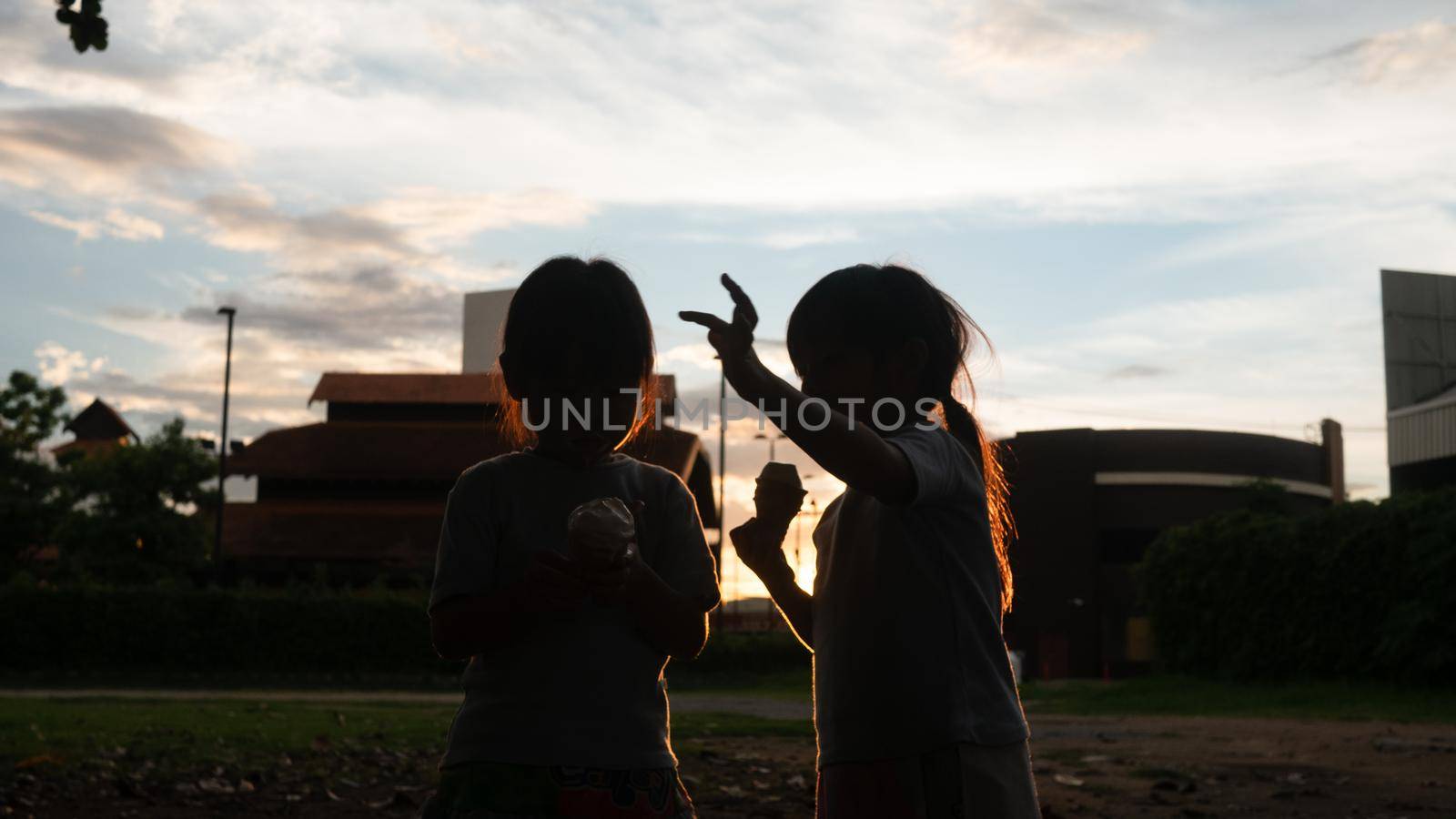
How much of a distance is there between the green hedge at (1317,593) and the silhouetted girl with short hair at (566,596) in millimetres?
17650

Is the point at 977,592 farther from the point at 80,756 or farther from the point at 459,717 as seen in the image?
the point at 80,756

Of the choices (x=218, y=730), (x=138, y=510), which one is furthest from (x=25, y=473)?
(x=218, y=730)

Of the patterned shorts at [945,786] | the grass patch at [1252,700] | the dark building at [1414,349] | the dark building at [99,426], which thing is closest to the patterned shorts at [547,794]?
the patterned shorts at [945,786]

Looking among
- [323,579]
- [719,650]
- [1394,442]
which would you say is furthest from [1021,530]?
[323,579]

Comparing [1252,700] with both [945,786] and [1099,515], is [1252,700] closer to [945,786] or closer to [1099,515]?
[945,786]

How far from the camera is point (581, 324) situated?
7.66 ft

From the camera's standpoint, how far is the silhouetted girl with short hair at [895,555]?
210cm

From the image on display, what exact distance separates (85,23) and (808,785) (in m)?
5.11

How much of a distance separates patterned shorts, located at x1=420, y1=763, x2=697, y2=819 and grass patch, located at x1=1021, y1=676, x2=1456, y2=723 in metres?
14.0

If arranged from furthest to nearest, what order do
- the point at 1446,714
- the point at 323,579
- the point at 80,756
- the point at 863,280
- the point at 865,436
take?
the point at 323,579 → the point at 1446,714 → the point at 80,756 → the point at 863,280 → the point at 865,436

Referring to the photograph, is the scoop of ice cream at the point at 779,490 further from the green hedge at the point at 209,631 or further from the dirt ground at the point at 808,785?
the green hedge at the point at 209,631

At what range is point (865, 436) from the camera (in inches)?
80.6

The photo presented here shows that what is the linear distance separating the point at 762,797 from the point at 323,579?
26919 millimetres

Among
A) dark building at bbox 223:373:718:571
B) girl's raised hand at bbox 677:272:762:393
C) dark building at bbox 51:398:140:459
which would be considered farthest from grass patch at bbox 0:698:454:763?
dark building at bbox 51:398:140:459
